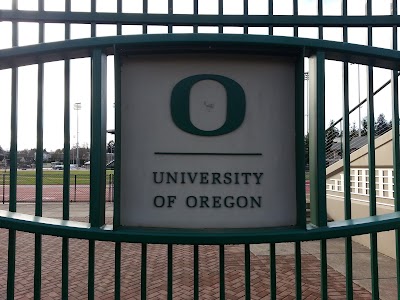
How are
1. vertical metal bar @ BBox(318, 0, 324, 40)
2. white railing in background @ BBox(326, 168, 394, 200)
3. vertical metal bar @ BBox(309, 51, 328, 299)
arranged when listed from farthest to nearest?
white railing in background @ BBox(326, 168, 394, 200) < vertical metal bar @ BBox(318, 0, 324, 40) < vertical metal bar @ BBox(309, 51, 328, 299)

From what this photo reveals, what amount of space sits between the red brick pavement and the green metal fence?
2675 millimetres

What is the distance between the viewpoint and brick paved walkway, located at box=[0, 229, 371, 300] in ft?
15.4

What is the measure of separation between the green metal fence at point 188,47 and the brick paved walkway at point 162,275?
2.68m

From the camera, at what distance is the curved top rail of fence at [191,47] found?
2021 mm

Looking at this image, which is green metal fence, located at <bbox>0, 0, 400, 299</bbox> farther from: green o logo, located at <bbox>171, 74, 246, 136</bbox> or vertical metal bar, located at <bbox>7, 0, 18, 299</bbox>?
green o logo, located at <bbox>171, 74, 246, 136</bbox>

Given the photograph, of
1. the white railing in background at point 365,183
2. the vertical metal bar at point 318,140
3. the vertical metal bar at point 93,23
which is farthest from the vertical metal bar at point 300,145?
the white railing in background at point 365,183

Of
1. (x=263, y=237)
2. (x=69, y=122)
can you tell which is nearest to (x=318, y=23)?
(x=263, y=237)

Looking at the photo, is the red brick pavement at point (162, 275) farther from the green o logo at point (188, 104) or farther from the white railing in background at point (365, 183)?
the green o logo at point (188, 104)

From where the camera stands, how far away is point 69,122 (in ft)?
7.25

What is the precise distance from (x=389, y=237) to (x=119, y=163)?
243 inches

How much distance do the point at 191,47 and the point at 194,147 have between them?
593 millimetres

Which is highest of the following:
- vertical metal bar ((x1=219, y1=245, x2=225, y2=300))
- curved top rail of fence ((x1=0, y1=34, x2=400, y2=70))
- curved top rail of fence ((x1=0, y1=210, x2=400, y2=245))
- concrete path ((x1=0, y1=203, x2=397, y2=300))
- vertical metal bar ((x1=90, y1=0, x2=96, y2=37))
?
vertical metal bar ((x1=90, y1=0, x2=96, y2=37))

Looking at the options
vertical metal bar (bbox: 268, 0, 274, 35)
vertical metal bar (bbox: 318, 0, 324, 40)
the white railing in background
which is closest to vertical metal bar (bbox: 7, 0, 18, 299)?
vertical metal bar (bbox: 268, 0, 274, 35)

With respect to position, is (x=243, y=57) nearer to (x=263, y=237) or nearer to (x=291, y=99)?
(x=291, y=99)
